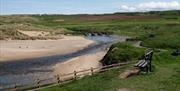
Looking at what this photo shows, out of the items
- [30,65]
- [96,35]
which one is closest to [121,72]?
[30,65]

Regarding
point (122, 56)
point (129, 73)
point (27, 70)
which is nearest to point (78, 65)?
point (122, 56)

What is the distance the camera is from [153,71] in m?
36.7

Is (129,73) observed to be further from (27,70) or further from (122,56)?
(27,70)

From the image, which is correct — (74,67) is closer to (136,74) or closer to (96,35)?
(136,74)

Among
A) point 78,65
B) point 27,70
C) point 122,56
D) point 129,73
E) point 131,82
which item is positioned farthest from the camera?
point 78,65

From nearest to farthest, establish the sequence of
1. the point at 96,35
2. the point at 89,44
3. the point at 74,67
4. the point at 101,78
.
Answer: the point at 101,78 < the point at 74,67 < the point at 89,44 < the point at 96,35

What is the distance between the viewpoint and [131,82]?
32.3 meters

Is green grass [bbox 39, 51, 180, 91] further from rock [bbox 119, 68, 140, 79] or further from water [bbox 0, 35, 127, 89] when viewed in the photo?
water [bbox 0, 35, 127, 89]

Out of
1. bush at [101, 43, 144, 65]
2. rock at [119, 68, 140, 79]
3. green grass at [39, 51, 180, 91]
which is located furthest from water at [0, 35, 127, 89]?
rock at [119, 68, 140, 79]

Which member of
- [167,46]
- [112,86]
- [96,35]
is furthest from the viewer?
[96,35]

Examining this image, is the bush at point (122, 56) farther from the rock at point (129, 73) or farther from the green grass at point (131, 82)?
the rock at point (129, 73)

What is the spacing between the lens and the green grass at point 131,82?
3083 cm

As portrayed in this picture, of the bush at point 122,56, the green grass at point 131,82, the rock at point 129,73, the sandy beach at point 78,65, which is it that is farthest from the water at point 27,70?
the rock at point 129,73

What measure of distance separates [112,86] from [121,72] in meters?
5.35
